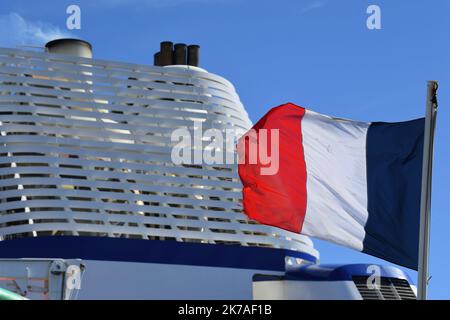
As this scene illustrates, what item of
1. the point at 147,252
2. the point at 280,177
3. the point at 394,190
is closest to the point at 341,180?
the point at 394,190

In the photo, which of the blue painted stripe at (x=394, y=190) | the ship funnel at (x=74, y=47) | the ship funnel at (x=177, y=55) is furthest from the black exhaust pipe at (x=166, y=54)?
the blue painted stripe at (x=394, y=190)

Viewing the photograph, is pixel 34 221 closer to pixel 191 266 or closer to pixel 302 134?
pixel 191 266

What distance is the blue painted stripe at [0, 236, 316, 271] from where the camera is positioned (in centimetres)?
2184

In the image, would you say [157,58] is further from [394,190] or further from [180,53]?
[394,190]

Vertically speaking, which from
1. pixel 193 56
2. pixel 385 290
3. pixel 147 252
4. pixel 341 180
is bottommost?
pixel 385 290

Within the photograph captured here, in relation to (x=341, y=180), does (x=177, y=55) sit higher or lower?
higher

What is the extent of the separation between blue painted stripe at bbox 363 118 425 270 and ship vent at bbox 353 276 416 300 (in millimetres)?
10686

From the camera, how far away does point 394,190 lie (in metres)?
10.8

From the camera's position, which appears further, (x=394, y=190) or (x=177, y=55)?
(x=177, y=55)

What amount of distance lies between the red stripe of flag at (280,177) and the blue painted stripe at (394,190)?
784mm

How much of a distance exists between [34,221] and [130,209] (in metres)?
2.16

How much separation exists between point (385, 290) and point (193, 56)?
1027 centimetres

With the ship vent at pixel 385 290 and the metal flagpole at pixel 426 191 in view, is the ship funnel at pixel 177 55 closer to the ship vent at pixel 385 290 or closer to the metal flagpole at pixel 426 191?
the ship vent at pixel 385 290
